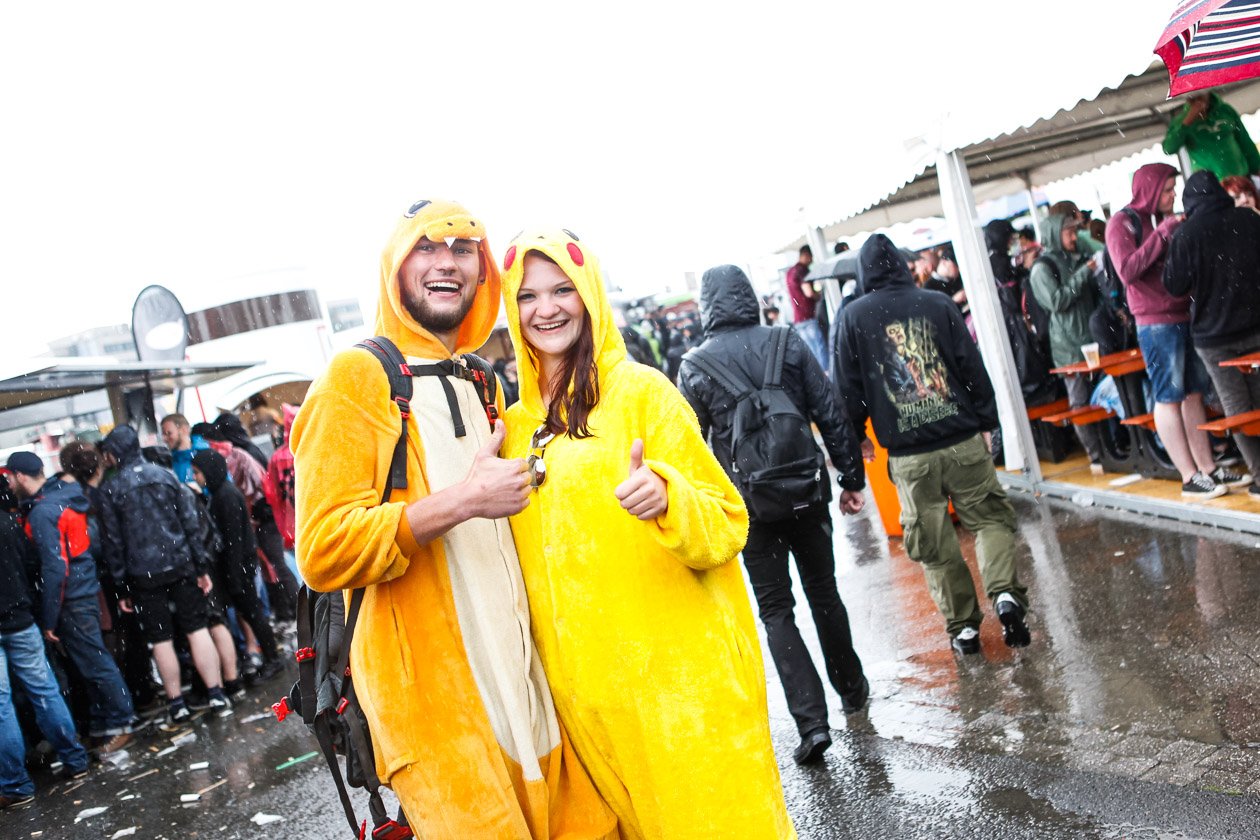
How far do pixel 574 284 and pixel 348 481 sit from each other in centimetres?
71

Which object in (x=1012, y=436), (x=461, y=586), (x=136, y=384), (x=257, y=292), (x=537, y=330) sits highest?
(x=257, y=292)

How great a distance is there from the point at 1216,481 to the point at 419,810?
22.2ft

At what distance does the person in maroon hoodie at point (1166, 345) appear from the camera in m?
7.69

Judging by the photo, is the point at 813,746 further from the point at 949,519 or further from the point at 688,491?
the point at 688,491

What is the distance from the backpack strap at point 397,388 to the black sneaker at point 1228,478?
6675 mm

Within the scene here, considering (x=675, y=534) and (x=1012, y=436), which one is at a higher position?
(x=675, y=534)

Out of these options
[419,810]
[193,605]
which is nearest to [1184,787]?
[419,810]

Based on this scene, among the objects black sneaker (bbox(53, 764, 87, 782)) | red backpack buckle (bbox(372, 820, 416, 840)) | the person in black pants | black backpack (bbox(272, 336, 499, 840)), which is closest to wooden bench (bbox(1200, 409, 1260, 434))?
black backpack (bbox(272, 336, 499, 840))

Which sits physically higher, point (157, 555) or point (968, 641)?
point (157, 555)

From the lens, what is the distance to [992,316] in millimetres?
9156

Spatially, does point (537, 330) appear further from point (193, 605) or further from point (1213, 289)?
point (193, 605)

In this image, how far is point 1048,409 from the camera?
34.2 ft

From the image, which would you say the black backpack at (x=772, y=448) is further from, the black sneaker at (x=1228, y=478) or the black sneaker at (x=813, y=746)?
the black sneaker at (x=1228, y=478)

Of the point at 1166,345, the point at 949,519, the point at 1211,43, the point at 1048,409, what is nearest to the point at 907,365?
the point at 949,519
